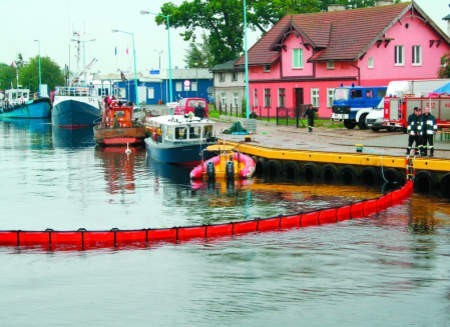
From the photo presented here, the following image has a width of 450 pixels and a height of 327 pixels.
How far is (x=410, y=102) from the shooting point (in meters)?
41.4

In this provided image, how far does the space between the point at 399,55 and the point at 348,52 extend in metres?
5.07

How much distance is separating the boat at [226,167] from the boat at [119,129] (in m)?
20.1

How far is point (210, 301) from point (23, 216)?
42.9 feet

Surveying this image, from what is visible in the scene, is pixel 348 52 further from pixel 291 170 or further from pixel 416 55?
pixel 291 170

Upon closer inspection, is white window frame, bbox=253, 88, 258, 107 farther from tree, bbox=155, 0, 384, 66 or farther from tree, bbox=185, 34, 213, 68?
tree, bbox=185, 34, 213, 68

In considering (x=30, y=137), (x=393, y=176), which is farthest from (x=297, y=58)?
(x=393, y=176)

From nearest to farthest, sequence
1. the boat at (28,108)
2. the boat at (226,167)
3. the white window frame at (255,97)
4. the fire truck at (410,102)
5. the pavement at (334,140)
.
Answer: the pavement at (334,140) → the boat at (226,167) → the fire truck at (410,102) → the white window frame at (255,97) → the boat at (28,108)

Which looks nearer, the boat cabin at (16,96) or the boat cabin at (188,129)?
the boat cabin at (188,129)

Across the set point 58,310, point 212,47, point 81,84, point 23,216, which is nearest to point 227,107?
point 212,47

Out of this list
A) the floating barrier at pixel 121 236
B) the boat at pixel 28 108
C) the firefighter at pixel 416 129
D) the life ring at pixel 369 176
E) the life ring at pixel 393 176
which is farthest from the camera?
the boat at pixel 28 108

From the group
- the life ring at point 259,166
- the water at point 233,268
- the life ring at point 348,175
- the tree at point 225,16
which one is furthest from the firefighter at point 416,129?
the tree at point 225,16

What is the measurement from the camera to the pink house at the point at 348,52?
58688 mm

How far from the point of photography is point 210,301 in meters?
18.4

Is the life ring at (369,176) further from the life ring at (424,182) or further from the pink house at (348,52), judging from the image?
the pink house at (348,52)
